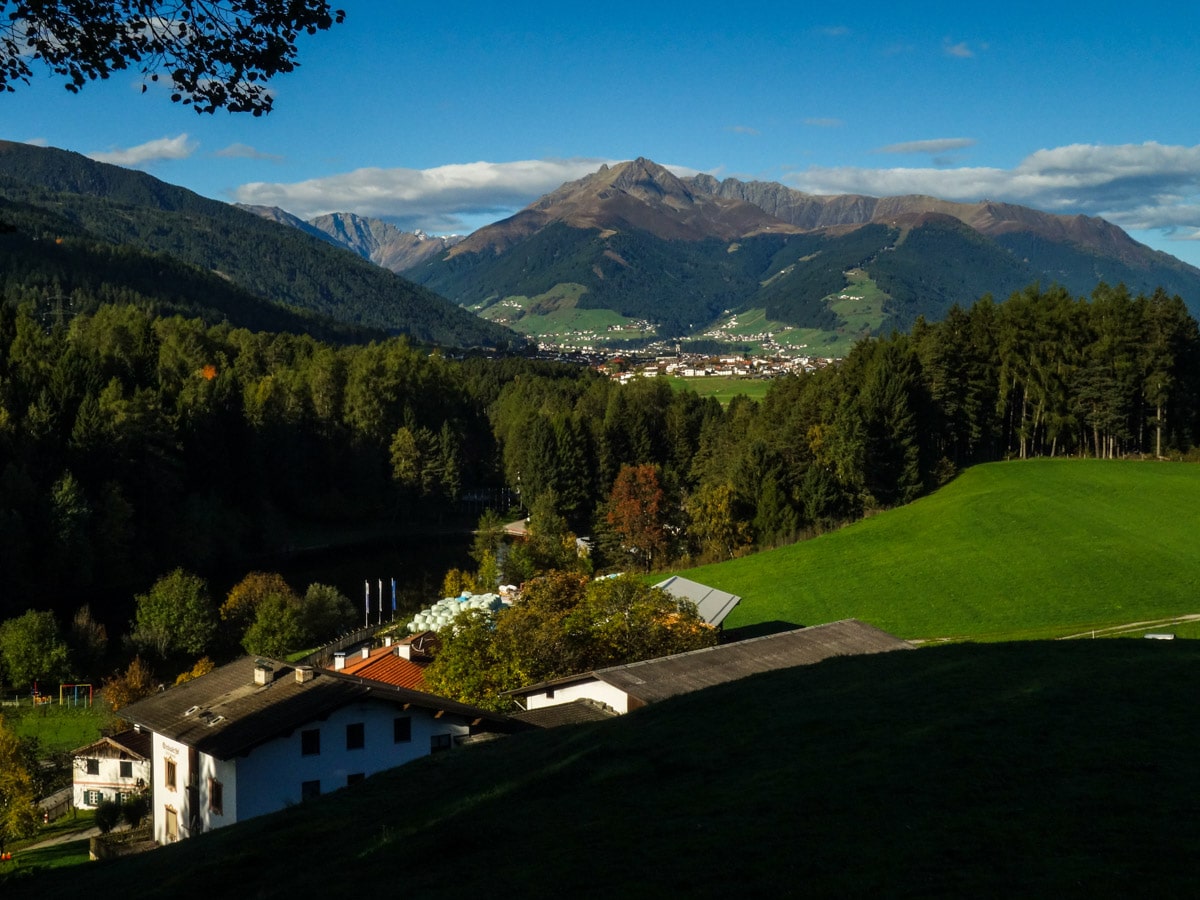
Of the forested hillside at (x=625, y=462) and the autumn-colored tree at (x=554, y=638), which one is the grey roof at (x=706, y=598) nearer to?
the autumn-colored tree at (x=554, y=638)

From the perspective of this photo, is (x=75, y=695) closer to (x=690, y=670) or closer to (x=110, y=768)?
(x=110, y=768)

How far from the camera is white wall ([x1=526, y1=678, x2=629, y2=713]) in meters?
29.3

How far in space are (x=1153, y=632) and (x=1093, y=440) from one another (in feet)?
165

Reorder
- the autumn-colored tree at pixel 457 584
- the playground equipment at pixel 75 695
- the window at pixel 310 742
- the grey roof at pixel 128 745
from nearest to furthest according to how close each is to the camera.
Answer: the window at pixel 310 742
the grey roof at pixel 128 745
the playground equipment at pixel 75 695
the autumn-colored tree at pixel 457 584

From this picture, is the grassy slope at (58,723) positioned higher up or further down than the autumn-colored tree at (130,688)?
further down

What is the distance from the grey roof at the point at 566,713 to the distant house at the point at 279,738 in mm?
Result: 992

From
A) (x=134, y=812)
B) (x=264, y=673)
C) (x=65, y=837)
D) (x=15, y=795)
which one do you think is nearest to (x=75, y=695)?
(x=15, y=795)

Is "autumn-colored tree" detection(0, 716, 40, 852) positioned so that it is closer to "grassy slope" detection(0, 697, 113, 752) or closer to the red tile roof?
"grassy slope" detection(0, 697, 113, 752)

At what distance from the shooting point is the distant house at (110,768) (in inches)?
1358

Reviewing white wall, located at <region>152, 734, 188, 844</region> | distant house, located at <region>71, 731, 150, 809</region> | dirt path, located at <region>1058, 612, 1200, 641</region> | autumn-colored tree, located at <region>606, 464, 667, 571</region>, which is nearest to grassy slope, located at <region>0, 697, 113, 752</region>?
distant house, located at <region>71, 731, 150, 809</region>

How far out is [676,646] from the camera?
37469 mm

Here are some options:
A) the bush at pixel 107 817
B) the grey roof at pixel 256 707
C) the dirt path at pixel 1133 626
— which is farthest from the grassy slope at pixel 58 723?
the dirt path at pixel 1133 626

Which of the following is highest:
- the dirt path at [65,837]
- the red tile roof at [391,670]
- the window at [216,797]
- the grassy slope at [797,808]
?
the grassy slope at [797,808]

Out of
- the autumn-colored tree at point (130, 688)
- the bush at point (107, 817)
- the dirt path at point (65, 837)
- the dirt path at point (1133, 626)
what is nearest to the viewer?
the bush at point (107, 817)
